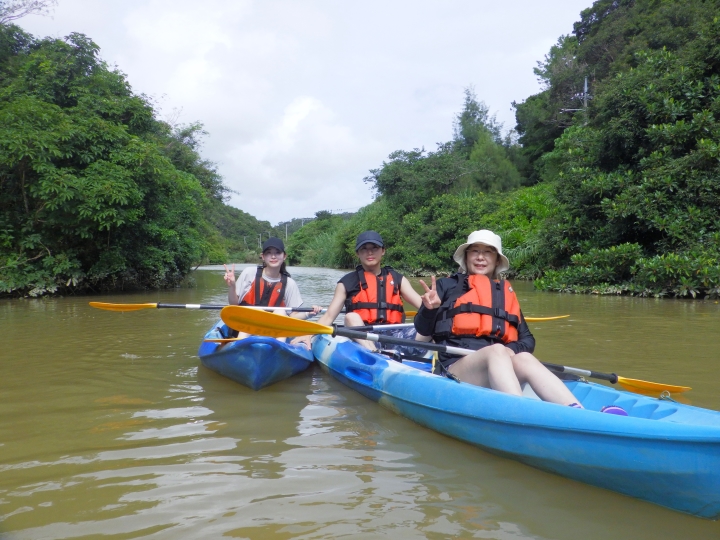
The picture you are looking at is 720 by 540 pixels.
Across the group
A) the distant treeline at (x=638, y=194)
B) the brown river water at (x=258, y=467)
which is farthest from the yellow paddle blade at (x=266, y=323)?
the distant treeline at (x=638, y=194)

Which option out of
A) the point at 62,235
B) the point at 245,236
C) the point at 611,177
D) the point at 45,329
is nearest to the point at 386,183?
the point at 611,177

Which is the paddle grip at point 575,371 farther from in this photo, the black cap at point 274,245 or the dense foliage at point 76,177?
the dense foliage at point 76,177

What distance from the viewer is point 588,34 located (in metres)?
28.2

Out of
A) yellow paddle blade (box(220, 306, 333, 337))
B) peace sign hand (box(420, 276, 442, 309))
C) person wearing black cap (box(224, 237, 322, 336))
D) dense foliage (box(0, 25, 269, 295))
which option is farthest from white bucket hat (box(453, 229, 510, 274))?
dense foliage (box(0, 25, 269, 295))

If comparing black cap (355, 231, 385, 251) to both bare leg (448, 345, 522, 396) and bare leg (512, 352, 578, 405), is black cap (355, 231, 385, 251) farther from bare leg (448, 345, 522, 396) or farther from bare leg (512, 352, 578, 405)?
bare leg (512, 352, 578, 405)

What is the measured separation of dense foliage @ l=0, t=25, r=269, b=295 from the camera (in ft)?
31.0

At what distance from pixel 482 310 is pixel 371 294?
145cm

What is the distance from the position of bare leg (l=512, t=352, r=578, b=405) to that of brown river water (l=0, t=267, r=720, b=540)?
1.15 ft

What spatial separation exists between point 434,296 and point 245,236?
226 ft

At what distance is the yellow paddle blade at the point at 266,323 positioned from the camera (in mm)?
3553

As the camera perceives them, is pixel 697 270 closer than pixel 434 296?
No

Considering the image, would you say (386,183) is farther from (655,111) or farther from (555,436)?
(555,436)

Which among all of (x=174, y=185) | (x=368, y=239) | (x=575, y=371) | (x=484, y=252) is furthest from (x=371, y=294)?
(x=174, y=185)

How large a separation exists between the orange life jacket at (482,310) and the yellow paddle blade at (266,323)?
83 centimetres
